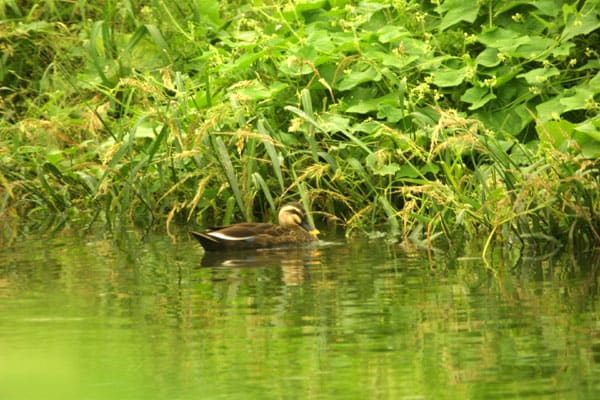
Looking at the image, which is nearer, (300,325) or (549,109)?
(300,325)

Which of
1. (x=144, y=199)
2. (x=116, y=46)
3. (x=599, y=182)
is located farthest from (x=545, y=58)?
(x=116, y=46)

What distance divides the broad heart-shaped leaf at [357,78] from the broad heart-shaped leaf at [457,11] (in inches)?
28.9

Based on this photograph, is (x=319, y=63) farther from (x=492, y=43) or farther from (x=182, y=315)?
(x=182, y=315)

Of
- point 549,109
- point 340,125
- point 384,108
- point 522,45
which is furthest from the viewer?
point 522,45

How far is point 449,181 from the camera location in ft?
36.7

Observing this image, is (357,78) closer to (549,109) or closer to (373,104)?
(373,104)

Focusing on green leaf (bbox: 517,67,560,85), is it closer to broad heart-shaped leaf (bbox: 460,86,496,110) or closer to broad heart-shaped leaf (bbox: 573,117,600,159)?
broad heart-shaped leaf (bbox: 460,86,496,110)

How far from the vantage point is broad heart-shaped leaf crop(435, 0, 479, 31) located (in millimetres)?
12992

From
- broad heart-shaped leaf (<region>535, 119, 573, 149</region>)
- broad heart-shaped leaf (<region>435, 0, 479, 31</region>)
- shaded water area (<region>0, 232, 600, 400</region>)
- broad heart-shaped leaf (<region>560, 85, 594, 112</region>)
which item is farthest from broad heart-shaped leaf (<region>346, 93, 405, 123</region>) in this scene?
broad heart-shaped leaf (<region>535, 119, 573, 149</region>)

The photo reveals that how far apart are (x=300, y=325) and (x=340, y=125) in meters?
4.74

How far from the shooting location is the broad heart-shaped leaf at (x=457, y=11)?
42.6ft

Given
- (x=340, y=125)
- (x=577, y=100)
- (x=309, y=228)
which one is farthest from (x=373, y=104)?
(x=577, y=100)

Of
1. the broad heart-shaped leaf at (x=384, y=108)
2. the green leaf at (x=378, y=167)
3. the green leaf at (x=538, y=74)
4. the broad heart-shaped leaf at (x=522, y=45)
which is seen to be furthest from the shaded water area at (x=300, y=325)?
the broad heart-shaped leaf at (x=522, y=45)

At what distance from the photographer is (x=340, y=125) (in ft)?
40.4
